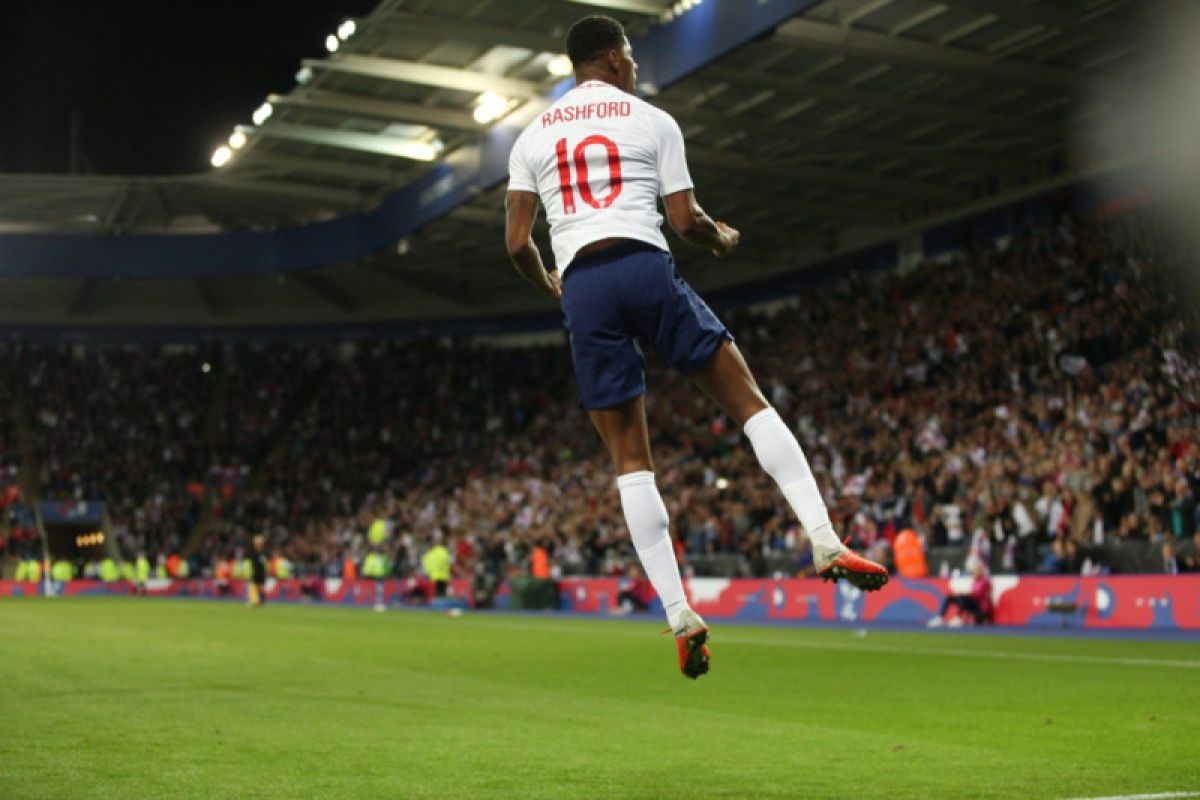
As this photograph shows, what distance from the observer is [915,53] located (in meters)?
24.4

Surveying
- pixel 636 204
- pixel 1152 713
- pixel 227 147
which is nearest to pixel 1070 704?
pixel 1152 713

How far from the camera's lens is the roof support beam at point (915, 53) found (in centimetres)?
2338

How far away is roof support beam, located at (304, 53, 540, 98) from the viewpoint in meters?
28.6

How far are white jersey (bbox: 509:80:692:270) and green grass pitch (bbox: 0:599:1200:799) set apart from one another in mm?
2367

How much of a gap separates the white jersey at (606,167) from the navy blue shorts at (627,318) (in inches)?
4.0

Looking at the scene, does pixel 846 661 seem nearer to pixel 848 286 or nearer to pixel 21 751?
pixel 21 751

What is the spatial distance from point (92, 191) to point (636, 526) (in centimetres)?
3977

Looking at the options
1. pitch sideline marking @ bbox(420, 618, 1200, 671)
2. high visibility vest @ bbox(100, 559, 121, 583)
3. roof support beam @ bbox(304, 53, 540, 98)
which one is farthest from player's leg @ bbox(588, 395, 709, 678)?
high visibility vest @ bbox(100, 559, 121, 583)

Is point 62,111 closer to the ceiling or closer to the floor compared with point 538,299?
closer to the ceiling

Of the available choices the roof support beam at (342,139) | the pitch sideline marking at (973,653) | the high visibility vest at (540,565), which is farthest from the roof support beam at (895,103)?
the high visibility vest at (540,565)

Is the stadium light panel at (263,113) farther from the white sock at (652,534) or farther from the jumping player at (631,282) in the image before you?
the white sock at (652,534)

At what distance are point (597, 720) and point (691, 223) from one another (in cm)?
497

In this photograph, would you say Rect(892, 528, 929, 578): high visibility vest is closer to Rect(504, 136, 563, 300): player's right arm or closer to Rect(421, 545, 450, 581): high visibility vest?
Rect(421, 545, 450, 581): high visibility vest

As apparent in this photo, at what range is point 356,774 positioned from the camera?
22.1ft
